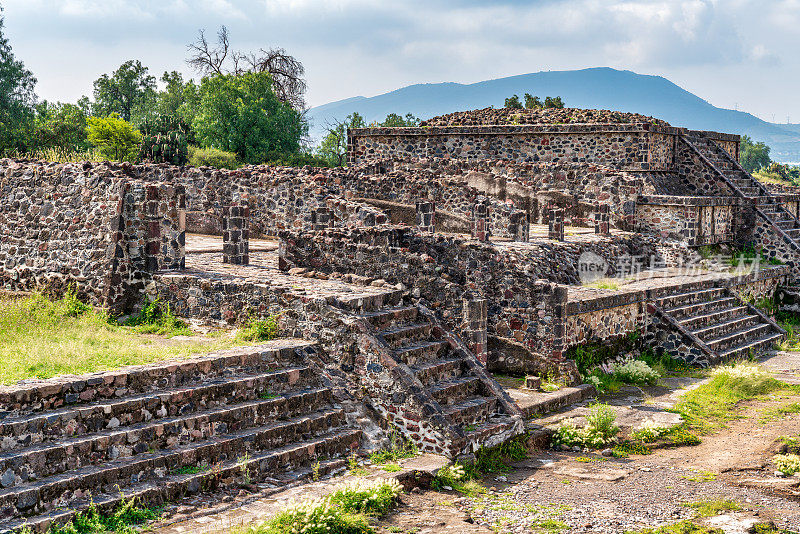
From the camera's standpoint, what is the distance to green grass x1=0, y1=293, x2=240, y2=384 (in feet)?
31.7

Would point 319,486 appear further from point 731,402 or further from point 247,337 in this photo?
point 731,402

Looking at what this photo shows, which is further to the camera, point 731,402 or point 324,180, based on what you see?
point 324,180

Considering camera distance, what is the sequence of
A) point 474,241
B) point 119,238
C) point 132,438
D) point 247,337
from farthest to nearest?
point 474,241 → point 119,238 → point 247,337 → point 132,438

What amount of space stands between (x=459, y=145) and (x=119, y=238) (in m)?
16.8

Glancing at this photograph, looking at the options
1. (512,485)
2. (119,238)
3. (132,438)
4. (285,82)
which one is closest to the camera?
(132,438)

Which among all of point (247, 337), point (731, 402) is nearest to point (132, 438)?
point (247, 337)

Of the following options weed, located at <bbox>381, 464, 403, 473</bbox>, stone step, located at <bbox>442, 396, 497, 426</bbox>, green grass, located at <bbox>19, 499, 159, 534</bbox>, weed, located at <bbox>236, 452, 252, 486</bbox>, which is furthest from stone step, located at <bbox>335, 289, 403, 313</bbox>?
green grass, located at <bbox>19, 499, 159, 534</bbox>

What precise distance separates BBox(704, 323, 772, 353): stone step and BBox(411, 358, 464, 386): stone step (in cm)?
721

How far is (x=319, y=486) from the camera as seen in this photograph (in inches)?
380

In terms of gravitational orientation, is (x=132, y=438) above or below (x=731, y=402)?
above

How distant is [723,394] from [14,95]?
43.8 m

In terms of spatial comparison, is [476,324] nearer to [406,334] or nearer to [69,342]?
[406,334]

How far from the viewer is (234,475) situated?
9.44 metres

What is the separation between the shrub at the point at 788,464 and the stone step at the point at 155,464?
568 centimetres
